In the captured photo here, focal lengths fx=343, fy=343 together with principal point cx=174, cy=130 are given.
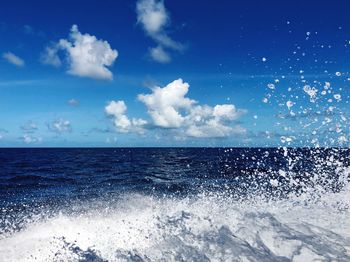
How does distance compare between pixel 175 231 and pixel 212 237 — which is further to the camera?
pixel 175 231

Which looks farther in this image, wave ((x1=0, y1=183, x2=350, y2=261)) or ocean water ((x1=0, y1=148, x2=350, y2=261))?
ocean water ((x1=0, y1=148, x2=350, y2=261))

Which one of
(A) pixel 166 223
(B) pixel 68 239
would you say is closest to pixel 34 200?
(B) pixel 68 239

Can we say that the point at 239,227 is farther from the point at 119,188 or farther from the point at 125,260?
the point at 119,188

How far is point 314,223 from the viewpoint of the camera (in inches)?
315

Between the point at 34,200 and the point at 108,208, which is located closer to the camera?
the point at 108,208

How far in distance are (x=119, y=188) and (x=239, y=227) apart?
17.4 metres

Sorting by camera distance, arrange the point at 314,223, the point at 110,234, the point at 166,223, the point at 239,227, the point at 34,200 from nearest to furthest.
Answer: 1. the point at 239,227
2. the point at 314,223
3. the point at 166,223
4. the point at 110,234
5. the point at 34,200

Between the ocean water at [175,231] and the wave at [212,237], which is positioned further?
the ocean water at [175,231]

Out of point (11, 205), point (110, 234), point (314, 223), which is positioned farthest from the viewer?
point (11, 205)

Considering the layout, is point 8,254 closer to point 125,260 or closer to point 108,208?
point 125,260

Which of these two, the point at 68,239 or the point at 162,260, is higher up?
the point at 162,260

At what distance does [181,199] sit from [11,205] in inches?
358

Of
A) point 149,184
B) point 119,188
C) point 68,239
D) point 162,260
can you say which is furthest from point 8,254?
point 149,184

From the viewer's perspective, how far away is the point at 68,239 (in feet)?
36.3
